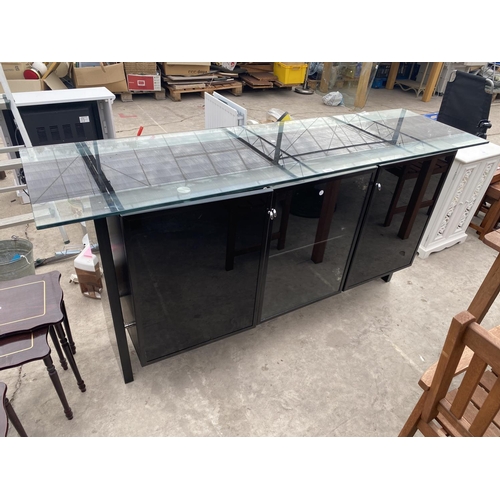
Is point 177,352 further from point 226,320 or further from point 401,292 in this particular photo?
point 401,292

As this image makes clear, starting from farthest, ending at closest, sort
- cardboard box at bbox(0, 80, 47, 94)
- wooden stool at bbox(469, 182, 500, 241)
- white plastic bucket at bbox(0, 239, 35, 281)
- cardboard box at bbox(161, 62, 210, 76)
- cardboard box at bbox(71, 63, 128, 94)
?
cardboard box at bbox(161, 62, 210, 76) → cardboard box at bbox(71, 63, 128, 94) → cardboard box at bbox(0, 80, 47, 94) → wooden stool at bbox(469, 182, 500, 241) → white plastic bucket at bbox(0, 239, 35, 281)

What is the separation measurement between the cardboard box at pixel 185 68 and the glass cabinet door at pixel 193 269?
18.3 ft

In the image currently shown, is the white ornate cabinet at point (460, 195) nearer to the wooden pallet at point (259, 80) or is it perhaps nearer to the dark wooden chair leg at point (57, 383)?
the dark wooden chair leg at point (57, 383)

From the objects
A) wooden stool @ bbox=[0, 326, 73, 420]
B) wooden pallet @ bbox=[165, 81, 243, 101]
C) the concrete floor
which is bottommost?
the concrete floor

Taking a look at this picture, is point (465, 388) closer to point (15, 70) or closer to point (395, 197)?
point (395, 197)

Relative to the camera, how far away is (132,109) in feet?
19.8

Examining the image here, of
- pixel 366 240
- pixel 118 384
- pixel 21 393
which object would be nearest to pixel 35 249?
pixel 21 393

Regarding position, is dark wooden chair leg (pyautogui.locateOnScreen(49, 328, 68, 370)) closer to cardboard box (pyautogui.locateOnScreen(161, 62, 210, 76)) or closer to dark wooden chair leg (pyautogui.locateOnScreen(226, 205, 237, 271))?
dark wooden chair leg (pyautogui.locateOnScreen(226, 205, 237, 271))

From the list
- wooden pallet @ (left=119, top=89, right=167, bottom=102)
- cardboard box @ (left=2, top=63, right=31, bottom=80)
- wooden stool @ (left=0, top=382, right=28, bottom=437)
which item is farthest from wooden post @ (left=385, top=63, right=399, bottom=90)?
wooden stool @ (left=0, top=382, right=28, bottom=437)

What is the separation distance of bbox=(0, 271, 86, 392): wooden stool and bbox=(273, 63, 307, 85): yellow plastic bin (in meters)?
6.59

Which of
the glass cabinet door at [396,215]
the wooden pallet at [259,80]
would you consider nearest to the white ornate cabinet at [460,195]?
the glass cabinet door at [396,215]

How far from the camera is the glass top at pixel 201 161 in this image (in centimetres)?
152

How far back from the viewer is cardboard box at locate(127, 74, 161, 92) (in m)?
6.24

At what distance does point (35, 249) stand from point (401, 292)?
297 centimetres
